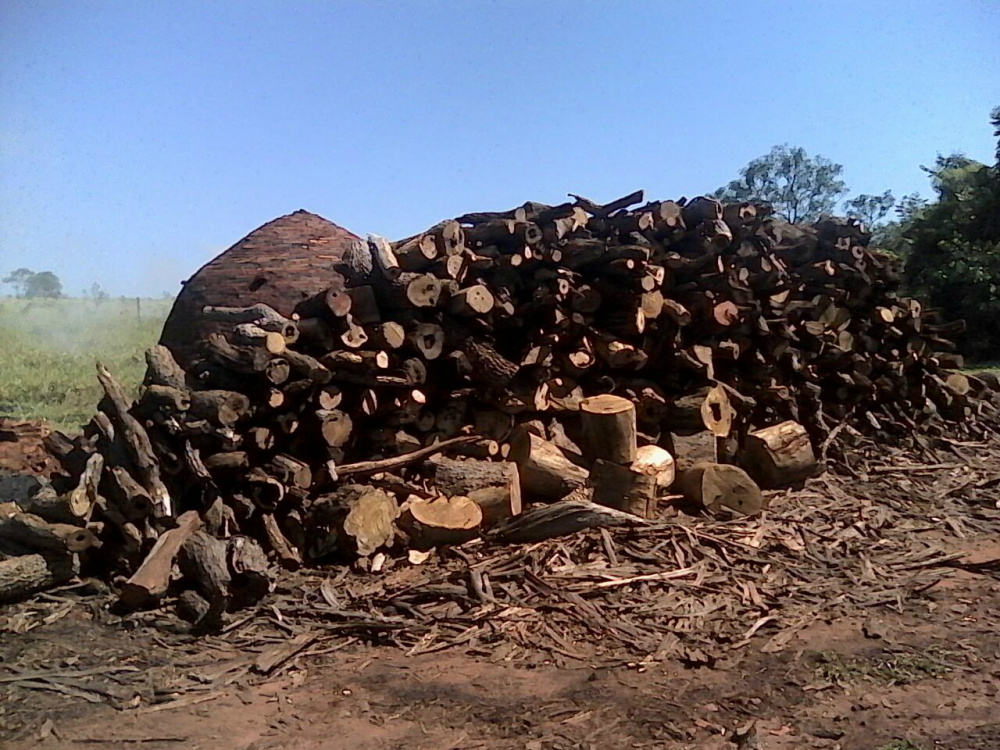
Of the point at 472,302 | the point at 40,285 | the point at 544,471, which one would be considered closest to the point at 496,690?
the point at 544,471

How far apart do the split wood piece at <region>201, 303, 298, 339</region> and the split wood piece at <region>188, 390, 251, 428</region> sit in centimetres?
58

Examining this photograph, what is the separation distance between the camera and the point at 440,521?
5.55 m

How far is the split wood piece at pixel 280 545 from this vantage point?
5.40m

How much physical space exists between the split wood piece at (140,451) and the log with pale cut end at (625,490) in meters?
2.94

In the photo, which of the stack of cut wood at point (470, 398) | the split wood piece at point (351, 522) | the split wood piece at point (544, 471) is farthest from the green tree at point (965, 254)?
the split wood piece at point (351, 522)

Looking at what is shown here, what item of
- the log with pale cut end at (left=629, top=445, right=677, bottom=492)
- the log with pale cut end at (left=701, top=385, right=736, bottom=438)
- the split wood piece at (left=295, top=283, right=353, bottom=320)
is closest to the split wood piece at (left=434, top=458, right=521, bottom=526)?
the log with pale cut end at (left=629, top=445, right=677, bottom=492)

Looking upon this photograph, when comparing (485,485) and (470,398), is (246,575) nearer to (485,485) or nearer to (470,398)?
(485,485)

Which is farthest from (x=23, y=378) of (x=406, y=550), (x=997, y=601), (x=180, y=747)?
(x=997, y=601)

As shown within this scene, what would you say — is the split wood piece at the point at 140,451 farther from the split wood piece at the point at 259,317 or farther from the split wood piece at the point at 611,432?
the split wood piece at the point at 611,432

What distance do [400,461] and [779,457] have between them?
3230 mm

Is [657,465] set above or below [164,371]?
below

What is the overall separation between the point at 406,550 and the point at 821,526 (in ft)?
10.1

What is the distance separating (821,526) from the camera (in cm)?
612

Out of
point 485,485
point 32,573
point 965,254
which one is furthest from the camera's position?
point 965,254
